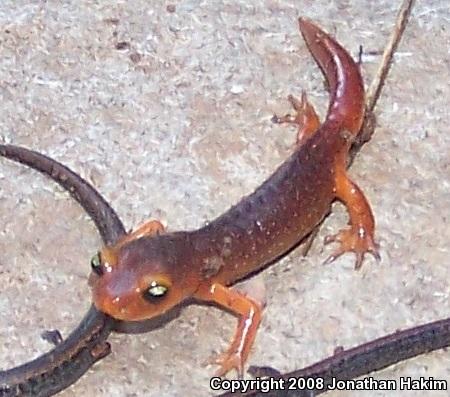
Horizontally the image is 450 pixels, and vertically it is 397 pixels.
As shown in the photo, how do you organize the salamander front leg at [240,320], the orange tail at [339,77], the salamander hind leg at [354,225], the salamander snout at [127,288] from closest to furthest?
the salamander snout at [127,288]
the salamander front leg at [240,320]
the salamander hind leg at [354,225]
the orange tail at [339,77]

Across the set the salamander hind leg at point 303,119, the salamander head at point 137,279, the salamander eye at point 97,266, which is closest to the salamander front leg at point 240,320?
the salamander head at point 137,279

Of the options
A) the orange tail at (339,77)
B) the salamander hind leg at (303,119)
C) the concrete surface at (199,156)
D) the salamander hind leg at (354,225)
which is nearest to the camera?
the concrete surface at (199,156)

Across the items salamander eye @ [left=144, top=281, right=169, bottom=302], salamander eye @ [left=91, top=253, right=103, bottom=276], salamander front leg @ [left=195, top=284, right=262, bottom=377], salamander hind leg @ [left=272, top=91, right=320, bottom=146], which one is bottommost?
salamander front leg @ [left=195, top=284, right=262, bottom=377]

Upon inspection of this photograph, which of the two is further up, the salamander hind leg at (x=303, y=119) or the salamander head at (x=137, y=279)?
the salamander head at (x=137, y=279)

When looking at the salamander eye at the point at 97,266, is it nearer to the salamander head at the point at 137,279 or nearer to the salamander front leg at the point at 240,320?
the salamander head at the point at 137,279

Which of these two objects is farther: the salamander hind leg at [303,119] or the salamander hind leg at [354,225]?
the salamander hind leg at [303,119]

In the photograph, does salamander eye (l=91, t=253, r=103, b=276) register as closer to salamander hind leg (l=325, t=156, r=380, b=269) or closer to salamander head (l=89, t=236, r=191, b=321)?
salamander head (l=89, t=236, r=191, b=321)

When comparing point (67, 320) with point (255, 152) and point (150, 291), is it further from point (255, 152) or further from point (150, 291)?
point (255, 152)

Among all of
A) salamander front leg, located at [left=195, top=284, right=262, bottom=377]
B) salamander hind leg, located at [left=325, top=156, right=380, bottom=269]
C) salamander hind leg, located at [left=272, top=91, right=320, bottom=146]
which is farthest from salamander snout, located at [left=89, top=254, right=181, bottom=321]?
salamander hind leg, located at [left=272, top=91, right=320, bottom=146]
